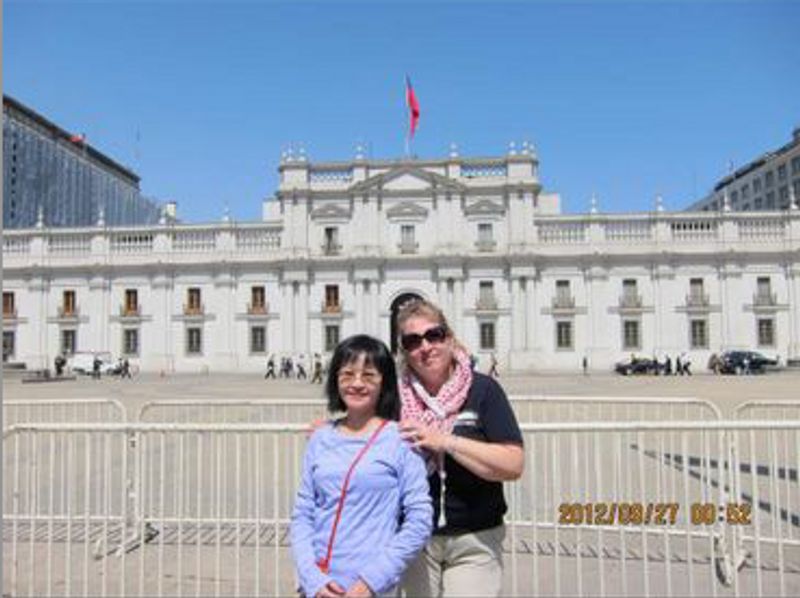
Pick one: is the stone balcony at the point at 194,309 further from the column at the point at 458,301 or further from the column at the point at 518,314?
the column at the point at 518,314

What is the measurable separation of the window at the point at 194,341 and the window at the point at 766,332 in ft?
113

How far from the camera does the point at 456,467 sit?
2635mm

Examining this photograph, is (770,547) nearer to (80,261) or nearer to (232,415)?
(232,415)

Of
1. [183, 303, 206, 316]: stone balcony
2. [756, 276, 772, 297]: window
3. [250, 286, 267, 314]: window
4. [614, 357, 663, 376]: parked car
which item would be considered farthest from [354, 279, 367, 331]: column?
[756, 276, 772, 297]: window

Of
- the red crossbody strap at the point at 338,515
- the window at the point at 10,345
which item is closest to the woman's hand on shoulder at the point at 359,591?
the red crossbody strap at the point at 338,515

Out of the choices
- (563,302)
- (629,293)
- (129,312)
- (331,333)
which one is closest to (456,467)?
(563,302)

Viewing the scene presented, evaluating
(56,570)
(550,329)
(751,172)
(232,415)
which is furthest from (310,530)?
(751,172)

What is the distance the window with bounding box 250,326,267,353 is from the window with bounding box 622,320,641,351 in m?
22.2

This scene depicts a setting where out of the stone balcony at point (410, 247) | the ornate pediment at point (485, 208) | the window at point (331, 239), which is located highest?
the ornate pediment at point (485, 208)

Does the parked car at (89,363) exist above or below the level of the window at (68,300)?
below

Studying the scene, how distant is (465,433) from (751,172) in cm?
8835

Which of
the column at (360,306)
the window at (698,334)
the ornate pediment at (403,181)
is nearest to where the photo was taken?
the window at (698,334)

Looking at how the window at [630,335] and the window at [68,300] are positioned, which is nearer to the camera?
the window at [630,335]

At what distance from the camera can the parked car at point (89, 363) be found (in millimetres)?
42812
